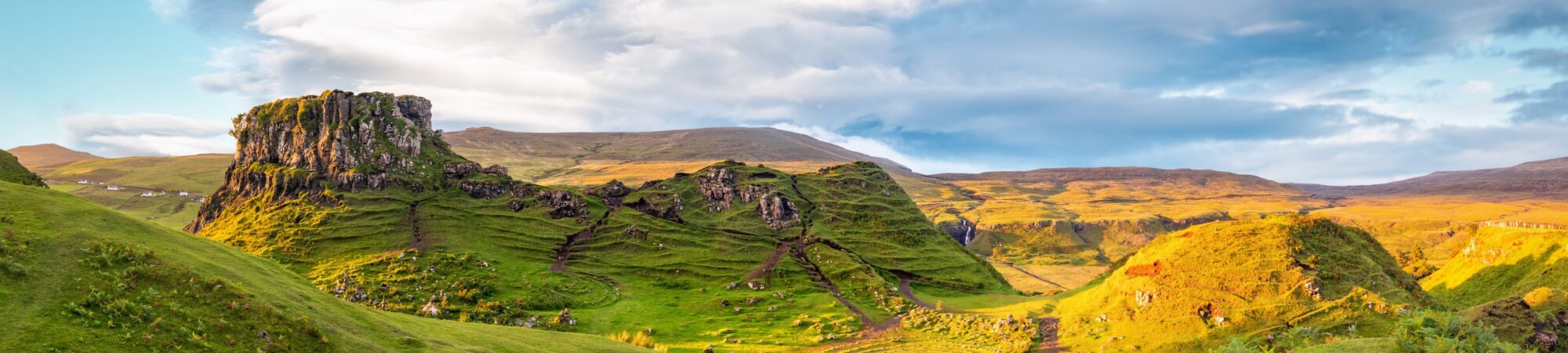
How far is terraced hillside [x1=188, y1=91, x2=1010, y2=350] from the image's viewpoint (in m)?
81.6

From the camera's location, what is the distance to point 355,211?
339 feet

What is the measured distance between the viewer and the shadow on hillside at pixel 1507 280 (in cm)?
5491

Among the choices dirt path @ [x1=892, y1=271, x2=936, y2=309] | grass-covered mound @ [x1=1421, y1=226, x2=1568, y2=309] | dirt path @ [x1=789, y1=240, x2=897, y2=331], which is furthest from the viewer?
dirt path @ [x1=892, y1=271, x2=936, y2=309]

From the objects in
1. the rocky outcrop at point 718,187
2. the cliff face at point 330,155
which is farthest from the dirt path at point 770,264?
the cliff face at point 330,155

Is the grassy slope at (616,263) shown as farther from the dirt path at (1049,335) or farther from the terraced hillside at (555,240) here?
the dirt path at (1049,335)

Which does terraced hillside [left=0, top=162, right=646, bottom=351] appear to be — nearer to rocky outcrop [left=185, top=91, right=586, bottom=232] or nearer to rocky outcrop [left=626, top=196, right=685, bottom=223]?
rocky outcrop [left=185, top=91, right=586, bottom=232]

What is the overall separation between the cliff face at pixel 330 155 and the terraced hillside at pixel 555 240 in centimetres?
31

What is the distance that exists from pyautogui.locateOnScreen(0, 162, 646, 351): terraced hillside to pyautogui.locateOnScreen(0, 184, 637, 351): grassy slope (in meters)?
0.06

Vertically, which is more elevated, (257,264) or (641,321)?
(257,264)

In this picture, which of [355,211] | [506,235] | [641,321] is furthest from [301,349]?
[355,211]

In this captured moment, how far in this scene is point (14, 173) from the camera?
39875 millimetres

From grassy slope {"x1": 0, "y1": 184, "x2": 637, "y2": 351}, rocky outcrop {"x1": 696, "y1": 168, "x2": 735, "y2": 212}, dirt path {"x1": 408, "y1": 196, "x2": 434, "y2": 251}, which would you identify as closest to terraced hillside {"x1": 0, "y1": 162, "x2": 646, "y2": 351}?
grassy slope {"x1": 0, "y1": 184, "x2": 637, "y2": 351}

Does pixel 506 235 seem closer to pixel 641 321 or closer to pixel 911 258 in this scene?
pixel 641 321

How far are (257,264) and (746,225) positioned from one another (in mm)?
90894
